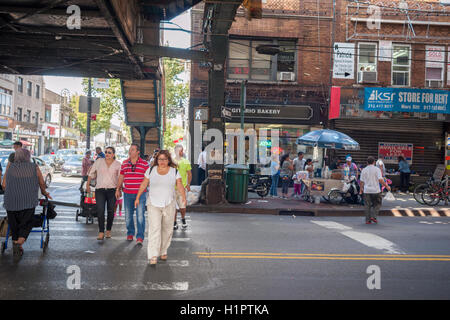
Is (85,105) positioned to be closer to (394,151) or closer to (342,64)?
(342,64)

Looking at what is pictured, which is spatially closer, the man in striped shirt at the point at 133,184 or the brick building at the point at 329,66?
the man in striped shirt at the point at 133,184

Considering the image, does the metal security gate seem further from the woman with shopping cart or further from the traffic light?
the woman with shopping cart

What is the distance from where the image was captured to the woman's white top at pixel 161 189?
622 centimetres

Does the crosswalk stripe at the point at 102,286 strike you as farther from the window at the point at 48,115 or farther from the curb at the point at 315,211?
the window at the point at 48,115

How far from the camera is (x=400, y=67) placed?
855 inches

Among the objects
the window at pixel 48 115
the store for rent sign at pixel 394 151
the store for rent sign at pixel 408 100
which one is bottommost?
the store for rent sign at pixel 394 151

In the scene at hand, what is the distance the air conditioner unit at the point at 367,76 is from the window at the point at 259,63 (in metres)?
3.45

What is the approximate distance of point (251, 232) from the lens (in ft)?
30.4

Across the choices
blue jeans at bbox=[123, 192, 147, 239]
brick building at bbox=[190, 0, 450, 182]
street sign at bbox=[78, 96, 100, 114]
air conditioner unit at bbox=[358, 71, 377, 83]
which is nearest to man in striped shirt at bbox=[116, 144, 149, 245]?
blue jeans at bbox=[123, 192, 147, 239]

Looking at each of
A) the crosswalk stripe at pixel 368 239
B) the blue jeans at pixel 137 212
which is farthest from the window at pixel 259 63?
the blue jeans at pixel 137 212

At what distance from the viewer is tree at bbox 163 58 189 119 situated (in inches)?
1713

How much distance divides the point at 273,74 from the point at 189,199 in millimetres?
10738

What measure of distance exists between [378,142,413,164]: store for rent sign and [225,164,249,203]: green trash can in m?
11.2

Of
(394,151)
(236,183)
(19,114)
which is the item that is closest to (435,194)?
(394,151)
